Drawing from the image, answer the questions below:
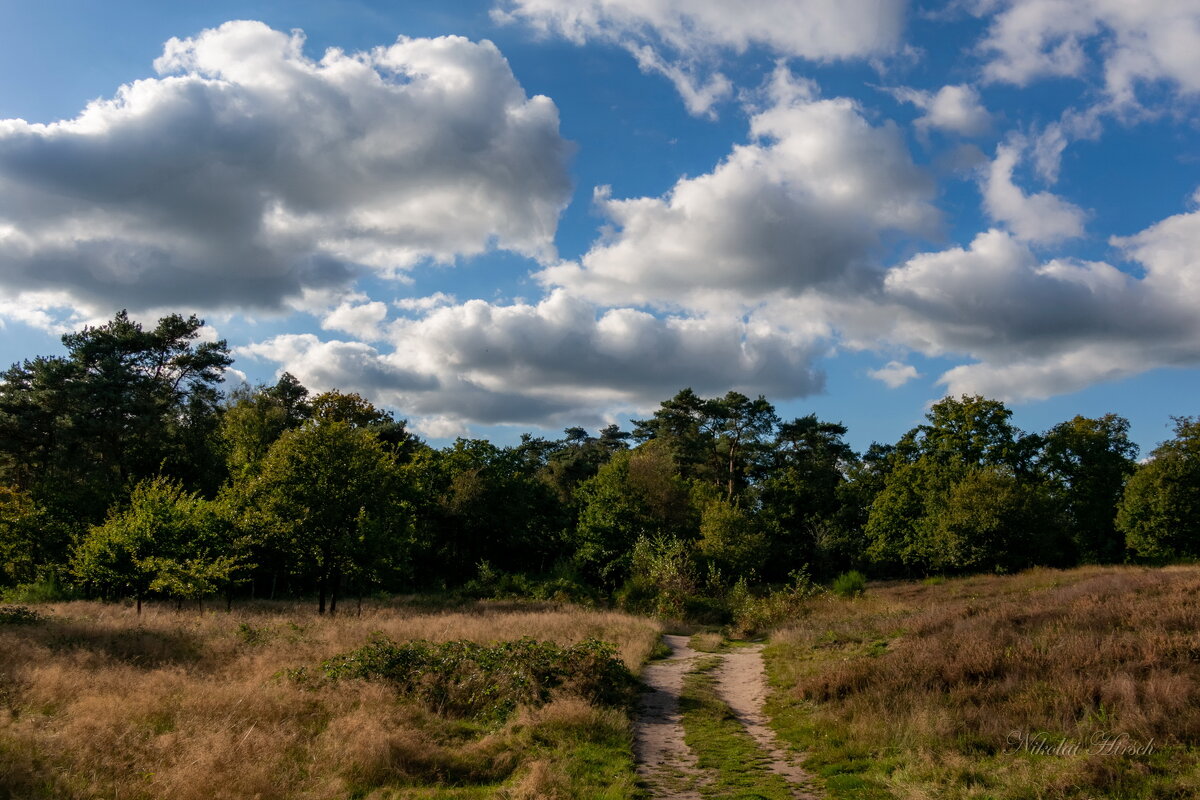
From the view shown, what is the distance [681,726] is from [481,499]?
3816cm

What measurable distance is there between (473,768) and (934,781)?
20.1 feet

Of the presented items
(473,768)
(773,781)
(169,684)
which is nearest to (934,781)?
(773,781)

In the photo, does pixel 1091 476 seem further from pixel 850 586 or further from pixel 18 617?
pixel 18 617

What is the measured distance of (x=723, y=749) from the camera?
11344 mm

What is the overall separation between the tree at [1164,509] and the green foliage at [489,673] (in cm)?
4460

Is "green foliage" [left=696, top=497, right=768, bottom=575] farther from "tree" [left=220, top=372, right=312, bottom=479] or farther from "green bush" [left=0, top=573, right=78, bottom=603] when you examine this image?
"green bush" [left=0, top=573, right=78, bottom=603]

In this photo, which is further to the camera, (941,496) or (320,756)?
(941,496)

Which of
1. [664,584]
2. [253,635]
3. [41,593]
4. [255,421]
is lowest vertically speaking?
[664,584]

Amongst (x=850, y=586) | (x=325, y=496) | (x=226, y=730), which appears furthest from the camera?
(x=850, y=586)

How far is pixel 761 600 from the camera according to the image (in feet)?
99.8

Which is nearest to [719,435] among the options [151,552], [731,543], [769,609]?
[731,543]

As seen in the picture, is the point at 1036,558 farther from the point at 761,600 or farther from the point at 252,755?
the point at 252,755

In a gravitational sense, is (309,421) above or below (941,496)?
above

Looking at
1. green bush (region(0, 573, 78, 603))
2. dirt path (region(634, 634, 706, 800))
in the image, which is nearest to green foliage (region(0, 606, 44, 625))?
green bush (region(0, 573, 78, 603))
